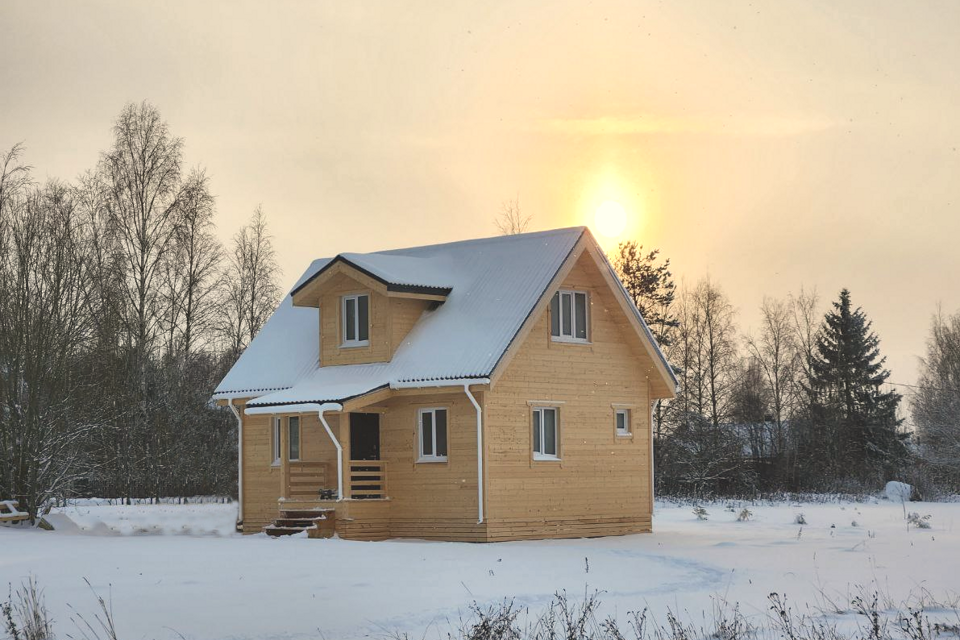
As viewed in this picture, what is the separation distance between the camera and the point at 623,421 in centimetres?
2903

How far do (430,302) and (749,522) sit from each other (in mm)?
10302

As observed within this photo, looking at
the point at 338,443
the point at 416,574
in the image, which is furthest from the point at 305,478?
the point at 416,574

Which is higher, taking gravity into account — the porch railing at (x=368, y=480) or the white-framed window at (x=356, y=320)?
the white-framed window at (x=356, y=320)

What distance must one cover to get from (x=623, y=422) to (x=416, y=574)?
35.6ft

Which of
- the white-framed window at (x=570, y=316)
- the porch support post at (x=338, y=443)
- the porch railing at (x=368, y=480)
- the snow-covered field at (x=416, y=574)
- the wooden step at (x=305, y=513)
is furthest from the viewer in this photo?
the white-framed window at (x=570, y=316)

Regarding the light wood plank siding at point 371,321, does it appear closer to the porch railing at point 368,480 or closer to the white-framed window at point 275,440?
the white-framed window at point 275,440

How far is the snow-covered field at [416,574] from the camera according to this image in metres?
15.0

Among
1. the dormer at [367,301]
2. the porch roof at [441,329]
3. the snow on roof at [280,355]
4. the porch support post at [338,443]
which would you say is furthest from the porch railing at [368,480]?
the snow on roof at [280,355]

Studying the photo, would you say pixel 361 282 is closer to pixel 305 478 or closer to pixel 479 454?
pixel 305 478

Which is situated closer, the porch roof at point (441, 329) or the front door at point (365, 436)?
the porch roof at point (441, 329)

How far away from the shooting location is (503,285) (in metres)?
27.8

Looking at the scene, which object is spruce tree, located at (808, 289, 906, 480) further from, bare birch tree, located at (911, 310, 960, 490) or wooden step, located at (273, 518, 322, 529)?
wooden step, located at (273, 518, 322, 529)

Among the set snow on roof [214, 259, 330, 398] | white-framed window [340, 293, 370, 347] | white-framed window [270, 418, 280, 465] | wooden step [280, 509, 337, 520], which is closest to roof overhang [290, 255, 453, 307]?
snow on roof [214, 259, 330, 398]

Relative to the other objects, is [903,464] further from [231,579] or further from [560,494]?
[231,579]
